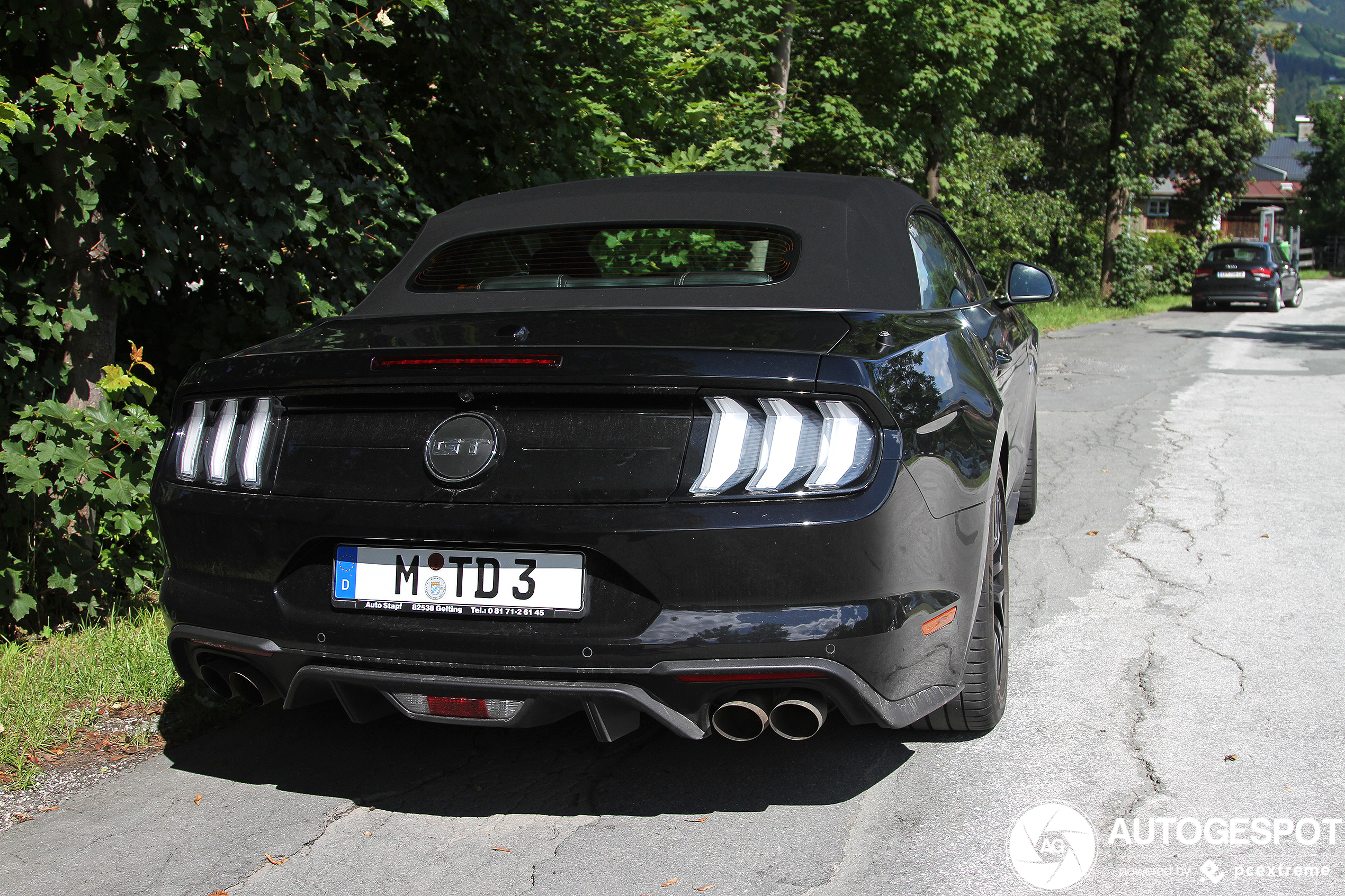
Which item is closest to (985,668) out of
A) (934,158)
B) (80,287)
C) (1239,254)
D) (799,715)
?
(799,715)

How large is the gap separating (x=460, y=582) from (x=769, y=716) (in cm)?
74

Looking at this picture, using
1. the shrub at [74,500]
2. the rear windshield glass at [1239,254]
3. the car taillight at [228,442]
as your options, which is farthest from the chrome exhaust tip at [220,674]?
the rear windshield glass at [1239,254]

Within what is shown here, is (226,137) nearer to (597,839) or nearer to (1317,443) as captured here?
(597,839)

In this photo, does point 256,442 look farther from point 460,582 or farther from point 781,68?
point 781,68

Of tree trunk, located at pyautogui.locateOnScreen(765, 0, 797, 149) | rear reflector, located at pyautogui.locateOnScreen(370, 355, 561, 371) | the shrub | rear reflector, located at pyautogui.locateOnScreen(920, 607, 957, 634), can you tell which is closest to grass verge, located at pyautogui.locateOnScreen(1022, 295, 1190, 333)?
tree trunk, located at pyautogui.locateOnScreen(765, 0, 797, 149)

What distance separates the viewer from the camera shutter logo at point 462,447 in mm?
2588

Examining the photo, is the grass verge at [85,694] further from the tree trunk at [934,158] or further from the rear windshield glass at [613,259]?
the tree trunk at [934,158]

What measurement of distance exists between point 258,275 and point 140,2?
1.43 m

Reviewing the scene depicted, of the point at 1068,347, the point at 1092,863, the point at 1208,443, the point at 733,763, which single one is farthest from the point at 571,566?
the point at 1068,347

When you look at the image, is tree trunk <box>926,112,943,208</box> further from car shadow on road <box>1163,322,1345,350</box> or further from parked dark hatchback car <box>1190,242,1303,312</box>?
parked dark hatchback car <box>1190,242,1303,312</box>

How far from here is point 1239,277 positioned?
90.9ft

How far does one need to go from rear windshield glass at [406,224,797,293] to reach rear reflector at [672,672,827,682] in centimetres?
120

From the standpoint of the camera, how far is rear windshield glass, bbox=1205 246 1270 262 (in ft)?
92.6

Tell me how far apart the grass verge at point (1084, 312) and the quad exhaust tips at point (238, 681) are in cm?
1738
